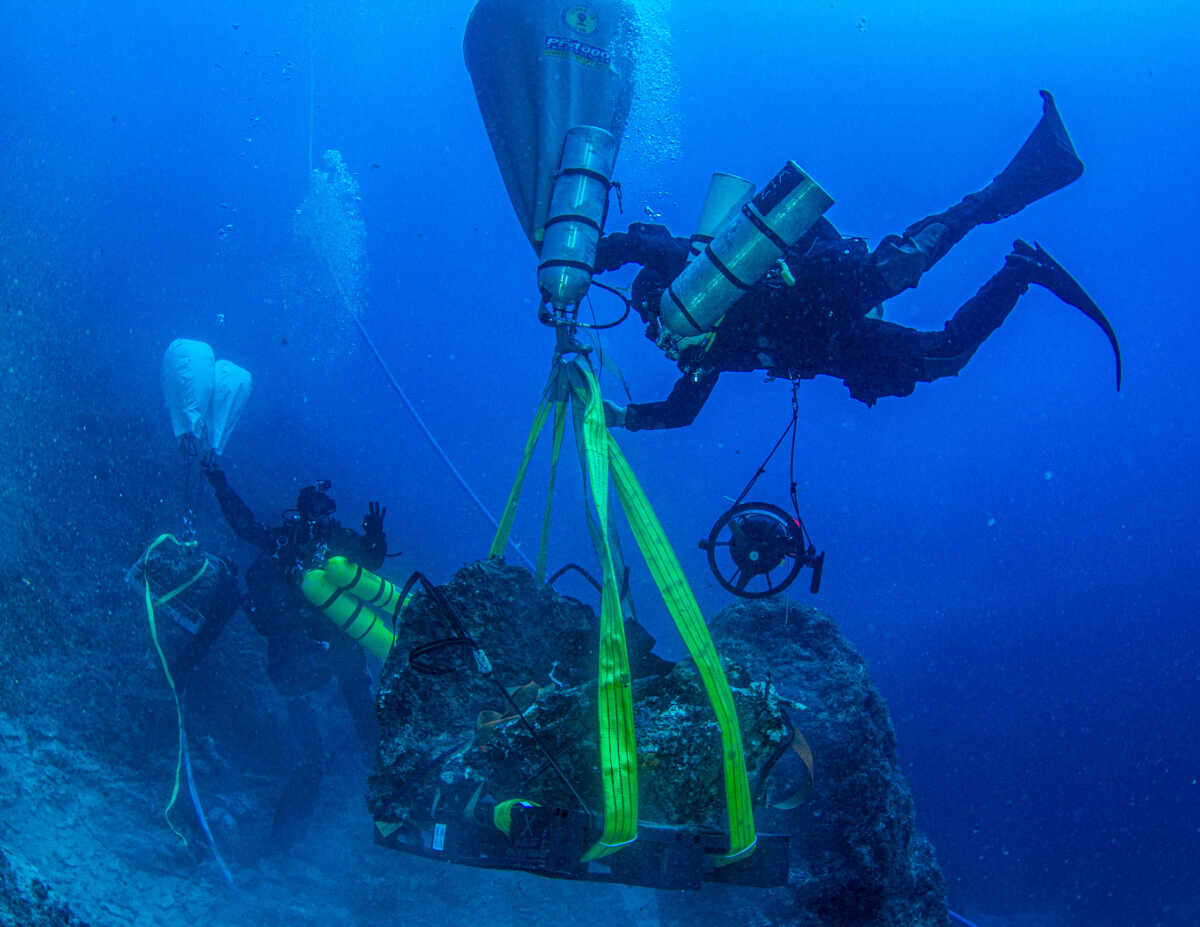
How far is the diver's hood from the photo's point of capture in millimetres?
4184

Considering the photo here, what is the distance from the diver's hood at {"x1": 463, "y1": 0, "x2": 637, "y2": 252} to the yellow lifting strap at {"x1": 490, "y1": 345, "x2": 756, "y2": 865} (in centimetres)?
180

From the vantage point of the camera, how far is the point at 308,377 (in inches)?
1908

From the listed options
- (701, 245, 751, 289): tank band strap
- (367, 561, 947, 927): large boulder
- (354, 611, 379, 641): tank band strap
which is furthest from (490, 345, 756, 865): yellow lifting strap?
(354, 611, 379, 641): tank band strap

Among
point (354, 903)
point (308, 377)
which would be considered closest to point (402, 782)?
point (354, 903)

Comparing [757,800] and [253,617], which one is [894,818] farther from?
[253,617]

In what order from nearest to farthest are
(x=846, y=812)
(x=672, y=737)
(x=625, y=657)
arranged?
(x=625, y=657) < (x=672, y=737) < (x=846, y=812)

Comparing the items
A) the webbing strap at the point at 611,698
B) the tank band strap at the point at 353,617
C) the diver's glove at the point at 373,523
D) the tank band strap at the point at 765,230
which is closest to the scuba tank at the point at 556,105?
the tank band strap at the point at 765,230

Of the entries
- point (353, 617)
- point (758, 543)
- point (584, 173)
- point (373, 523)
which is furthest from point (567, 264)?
point (353, 617)

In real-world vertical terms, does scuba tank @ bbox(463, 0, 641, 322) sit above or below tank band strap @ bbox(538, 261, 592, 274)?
above

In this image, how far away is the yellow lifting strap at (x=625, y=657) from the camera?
2293 mm

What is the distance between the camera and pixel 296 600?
7117mm

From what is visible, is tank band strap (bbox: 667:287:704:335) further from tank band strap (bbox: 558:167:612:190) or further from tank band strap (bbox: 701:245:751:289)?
tank band strap (bbox: 558:167:612:190)

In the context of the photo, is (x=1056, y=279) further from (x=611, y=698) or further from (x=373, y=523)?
(x=373, y=523)

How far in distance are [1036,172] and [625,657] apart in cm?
443
